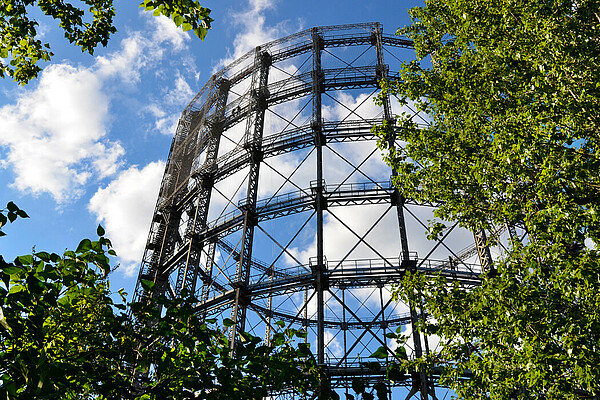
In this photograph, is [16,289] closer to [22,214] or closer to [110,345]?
[22,214]

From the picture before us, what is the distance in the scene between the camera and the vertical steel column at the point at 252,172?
16156 mm

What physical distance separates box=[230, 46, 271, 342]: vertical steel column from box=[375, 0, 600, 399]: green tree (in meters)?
8.97

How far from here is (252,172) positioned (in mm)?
19422

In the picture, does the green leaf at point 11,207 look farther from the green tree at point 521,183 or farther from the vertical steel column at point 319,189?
the vertical steel column at point 319,189

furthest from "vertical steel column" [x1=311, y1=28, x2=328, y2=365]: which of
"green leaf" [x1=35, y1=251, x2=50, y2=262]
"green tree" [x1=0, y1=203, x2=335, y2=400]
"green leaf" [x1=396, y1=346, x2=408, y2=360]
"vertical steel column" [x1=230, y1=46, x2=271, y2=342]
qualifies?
"green leaf" [x1=35, y1=251, x2=50, y2=262]

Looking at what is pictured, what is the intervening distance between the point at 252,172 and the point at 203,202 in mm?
3245

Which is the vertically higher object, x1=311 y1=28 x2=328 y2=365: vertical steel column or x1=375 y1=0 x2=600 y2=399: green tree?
x1=311 y1=28 x2=328 y2=365: vertical steel column

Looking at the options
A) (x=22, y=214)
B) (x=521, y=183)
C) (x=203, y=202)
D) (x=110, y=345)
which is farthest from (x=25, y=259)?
(x=203, y=202)

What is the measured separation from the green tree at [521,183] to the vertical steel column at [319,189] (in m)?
8.34

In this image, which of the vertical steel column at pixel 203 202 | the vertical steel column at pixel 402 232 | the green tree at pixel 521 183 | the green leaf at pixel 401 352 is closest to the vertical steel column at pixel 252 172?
the vertical steel column at pixel 203 202

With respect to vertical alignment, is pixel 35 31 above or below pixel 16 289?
above

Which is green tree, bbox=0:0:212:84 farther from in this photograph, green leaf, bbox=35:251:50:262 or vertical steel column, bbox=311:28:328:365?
vertical steel column, bbox=311:28:328:365

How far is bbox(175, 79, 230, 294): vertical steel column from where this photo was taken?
1920 centimetres

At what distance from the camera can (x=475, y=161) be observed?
22.1ft
